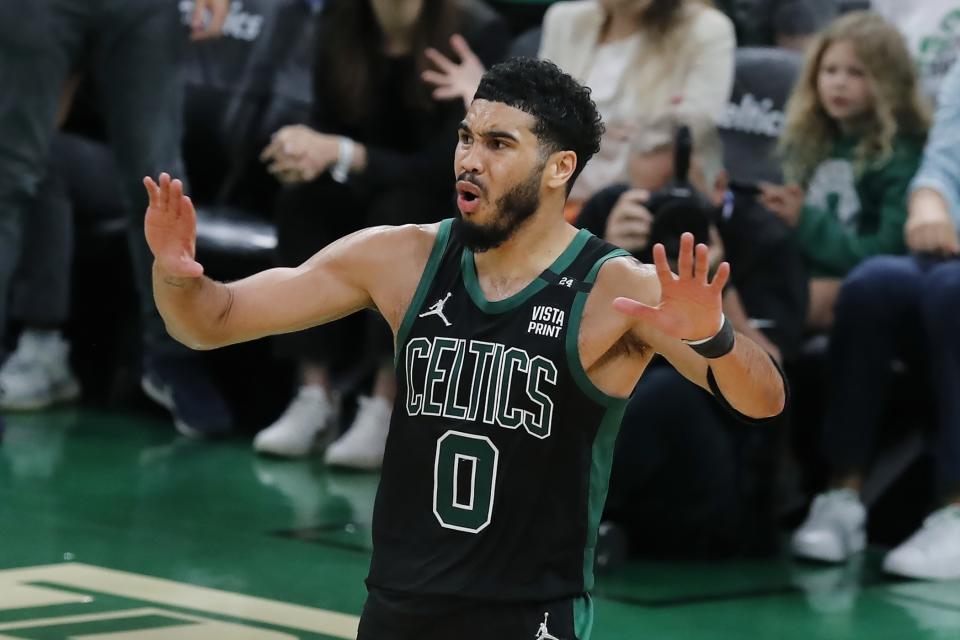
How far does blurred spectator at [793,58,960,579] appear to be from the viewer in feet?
17.5

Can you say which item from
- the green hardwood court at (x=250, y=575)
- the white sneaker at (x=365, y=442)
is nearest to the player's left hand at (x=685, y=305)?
the green hardwood court at (x=250, y=575)

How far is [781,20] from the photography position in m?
7.29

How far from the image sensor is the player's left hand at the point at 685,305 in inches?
117

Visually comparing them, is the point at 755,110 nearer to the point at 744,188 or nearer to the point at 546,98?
the point at 744,188

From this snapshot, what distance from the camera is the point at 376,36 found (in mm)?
6699

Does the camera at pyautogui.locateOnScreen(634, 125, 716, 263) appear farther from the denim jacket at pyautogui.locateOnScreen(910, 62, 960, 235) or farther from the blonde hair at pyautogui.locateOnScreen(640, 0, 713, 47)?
the blonde hair at pyautogui.locateOnScreen(640, 0, 713, 47)

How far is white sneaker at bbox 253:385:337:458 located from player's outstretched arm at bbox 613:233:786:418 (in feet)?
11.6

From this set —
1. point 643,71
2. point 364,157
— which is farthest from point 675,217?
point 364,157

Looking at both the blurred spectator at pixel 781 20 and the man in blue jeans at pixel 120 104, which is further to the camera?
the blurred spectator at pixel 781 20

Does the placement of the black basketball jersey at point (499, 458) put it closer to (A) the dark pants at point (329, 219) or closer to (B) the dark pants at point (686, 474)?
(B) the dark pants at point (686, 474)

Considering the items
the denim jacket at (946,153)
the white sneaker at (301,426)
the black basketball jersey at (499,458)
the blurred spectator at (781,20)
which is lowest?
the white sneaker at (301,426)

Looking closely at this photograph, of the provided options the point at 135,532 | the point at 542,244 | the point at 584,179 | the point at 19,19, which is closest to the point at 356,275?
the point at 542,244

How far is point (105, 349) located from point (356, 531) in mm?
2787

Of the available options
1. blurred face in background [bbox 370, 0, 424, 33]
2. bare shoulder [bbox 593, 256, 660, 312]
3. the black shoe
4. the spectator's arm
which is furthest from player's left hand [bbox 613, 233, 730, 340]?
the black shoe
